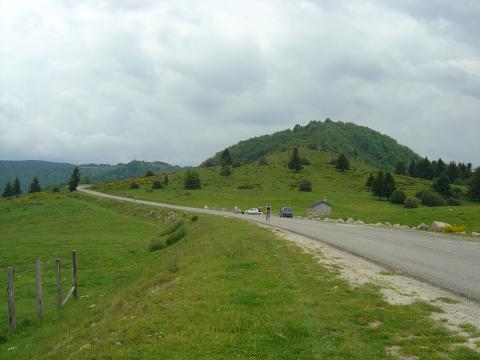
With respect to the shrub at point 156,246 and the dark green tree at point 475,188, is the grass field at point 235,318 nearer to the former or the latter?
the shrub at point 156,246

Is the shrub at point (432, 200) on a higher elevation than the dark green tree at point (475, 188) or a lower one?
lower

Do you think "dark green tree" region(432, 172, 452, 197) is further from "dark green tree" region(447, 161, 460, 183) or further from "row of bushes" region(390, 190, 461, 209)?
"dark green tree" region(447, 161, 460, 183)

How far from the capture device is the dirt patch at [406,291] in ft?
29.3

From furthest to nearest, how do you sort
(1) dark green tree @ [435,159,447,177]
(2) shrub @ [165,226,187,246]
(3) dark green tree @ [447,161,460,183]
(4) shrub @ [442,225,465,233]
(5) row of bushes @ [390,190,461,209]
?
(1) dark green tree @ [435,159,447,177] → (3) dark green tree @ [447,161,460,183] → (5) row of bushes @ [390,190,461,209] → (2) shrub @ [165,226,187,246] → (4) shrub @ [442,225,465,233]

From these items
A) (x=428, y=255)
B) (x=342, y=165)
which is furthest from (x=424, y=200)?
(x=428, y=255)

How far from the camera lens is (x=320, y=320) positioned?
30.1 ft

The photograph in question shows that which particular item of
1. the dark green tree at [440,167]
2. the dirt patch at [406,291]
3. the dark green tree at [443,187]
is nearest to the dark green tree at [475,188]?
the dark green tree at [443,187]

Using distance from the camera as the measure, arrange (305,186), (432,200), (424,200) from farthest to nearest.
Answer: (305,186) → (424,200) → (432,200)

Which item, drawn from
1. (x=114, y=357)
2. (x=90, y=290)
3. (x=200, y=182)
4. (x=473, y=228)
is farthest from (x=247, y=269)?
(x=200, y=182)

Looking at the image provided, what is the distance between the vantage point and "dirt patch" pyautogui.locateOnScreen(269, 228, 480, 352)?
8.93 metres

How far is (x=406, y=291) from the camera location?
11.7 meters

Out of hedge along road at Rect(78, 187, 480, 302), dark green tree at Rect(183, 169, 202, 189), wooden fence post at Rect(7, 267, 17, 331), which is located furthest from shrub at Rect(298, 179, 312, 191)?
wooden fence post at Rect(7, 267, 17, 331)

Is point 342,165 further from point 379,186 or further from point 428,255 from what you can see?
point 428,255

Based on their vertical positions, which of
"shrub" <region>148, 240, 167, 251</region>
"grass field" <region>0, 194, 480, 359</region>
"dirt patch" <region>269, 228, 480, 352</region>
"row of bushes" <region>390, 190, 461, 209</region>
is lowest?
"shrub" <region>148, 240, 167, 251</region>
